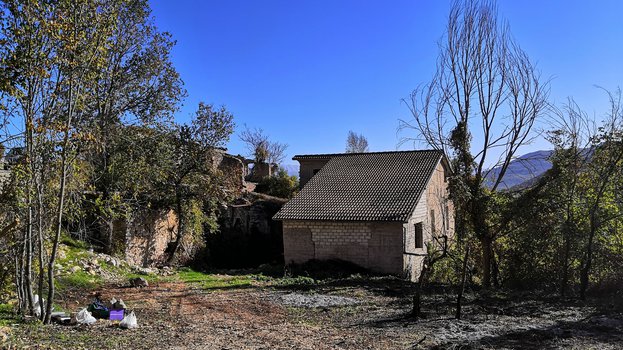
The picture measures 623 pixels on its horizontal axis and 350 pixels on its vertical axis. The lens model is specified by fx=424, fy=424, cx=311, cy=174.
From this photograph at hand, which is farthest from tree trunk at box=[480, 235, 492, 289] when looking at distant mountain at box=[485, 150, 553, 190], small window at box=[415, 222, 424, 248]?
small window at box=[415, 222, 424, 248]

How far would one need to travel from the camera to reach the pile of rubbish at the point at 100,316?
7.50 m

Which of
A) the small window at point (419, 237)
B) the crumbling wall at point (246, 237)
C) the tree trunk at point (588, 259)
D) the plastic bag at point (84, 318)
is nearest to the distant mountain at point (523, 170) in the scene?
the tree trunk at point (588, 259)

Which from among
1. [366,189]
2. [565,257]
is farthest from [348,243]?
[565,257]

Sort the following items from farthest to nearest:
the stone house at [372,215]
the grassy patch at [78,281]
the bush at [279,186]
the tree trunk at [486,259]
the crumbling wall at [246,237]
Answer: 1. the bush at [279,186]
2. the crumbling wall at [246,237]
3. the stone house at [372,215]
4. the tree trunk at [486,259]
5. the grassy patch at [78,281]

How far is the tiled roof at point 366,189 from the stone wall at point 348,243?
0.43m

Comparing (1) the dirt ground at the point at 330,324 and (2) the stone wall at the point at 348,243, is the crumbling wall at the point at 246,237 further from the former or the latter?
(1) the dirt ground at the point at 330,324

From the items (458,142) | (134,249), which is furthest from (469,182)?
(134,249)

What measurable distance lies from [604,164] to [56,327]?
41.4 feet

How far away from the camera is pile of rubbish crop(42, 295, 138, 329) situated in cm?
750

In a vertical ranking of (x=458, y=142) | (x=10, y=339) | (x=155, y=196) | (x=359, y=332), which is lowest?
(x=359, y=332)

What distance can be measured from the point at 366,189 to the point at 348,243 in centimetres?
338

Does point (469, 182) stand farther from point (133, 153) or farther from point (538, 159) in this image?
point (133, 153)

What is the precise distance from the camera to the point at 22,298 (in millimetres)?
7406

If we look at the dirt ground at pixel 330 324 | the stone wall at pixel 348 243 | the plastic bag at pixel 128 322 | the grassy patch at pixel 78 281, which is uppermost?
the stone wall at pixel 348 243
